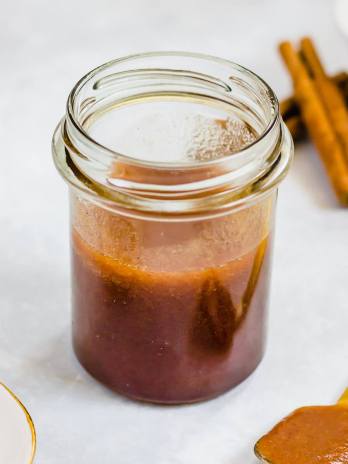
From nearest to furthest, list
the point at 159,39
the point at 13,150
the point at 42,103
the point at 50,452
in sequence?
1. the point at 50,452
2. the point at 13,150
3. the point at 42,103
4. the point at 159,39

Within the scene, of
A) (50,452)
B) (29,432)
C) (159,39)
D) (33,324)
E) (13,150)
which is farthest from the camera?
(159,39)

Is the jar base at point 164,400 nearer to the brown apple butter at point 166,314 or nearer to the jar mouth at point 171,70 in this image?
the brown apple butter at point 166,314

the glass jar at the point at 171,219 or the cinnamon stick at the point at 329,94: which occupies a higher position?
the glass jar at the point at 171,219

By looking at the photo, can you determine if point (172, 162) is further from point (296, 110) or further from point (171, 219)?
point (296, 110)

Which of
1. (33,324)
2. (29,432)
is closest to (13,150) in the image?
(33,324)

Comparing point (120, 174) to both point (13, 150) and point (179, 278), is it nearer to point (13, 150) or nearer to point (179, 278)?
point (179, 278)

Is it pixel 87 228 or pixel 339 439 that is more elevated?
pixel 87 228

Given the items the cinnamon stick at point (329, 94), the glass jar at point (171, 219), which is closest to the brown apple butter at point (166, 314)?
the glass jar at point (171, 219)
